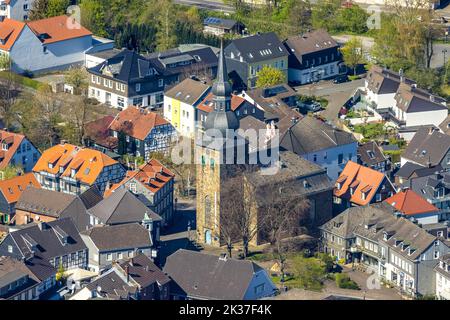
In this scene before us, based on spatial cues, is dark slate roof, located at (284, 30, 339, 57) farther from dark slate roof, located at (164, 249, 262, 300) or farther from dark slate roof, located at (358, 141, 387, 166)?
dark slate roof, located at (164, 249, 262, 300)

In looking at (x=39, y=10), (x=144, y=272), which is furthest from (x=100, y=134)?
(x=39, y=10)

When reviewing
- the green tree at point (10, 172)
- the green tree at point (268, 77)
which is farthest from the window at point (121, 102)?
the green tree at point (10, 172)
